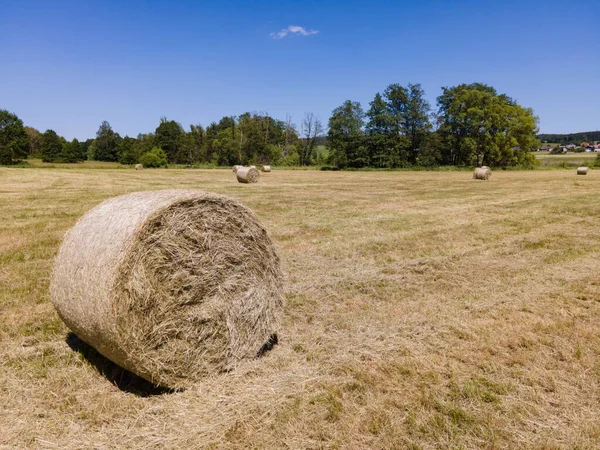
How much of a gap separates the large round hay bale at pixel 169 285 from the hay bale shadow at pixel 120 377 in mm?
255

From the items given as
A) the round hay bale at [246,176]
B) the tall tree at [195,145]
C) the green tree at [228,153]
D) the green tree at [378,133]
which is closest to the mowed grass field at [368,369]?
the round hay bale at [246,176]

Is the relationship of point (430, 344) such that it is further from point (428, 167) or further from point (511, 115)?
point (511, 115)

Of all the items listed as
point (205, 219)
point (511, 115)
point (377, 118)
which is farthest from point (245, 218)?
point (511, 115)

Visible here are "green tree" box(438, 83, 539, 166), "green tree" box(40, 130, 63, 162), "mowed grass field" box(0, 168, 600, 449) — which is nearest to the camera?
"mowed grass field" box(0, 168, 600, 449)

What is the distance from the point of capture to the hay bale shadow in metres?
3.92

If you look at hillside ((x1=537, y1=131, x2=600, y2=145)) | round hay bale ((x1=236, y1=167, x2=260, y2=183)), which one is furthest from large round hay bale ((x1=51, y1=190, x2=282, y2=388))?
hillside ((x1=537, y1=131, x2=600, y2=145))

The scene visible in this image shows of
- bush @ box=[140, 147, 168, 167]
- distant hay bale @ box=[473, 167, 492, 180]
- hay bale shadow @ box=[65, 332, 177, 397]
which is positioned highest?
bush @ box=[140, 147, 168, 167]

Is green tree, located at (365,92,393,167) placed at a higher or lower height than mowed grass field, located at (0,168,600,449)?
higher

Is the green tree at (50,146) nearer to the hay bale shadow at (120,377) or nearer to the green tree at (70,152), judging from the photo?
the green tree at (70,152)

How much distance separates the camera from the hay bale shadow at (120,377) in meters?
3.92

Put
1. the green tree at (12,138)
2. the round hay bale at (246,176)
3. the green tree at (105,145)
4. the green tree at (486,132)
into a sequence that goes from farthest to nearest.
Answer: the green tree at (105,145), the green tree at (12,138), the green tree at (486,132), the round hay bale at (246,176)

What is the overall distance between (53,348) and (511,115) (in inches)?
2567

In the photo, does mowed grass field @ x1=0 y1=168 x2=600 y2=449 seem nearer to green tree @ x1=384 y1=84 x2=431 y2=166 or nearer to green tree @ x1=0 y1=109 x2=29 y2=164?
green tree @ x1=384 y1=84 x2=431 y2=166

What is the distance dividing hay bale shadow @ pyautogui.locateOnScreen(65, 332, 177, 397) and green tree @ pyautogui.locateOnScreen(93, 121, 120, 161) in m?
97.0
